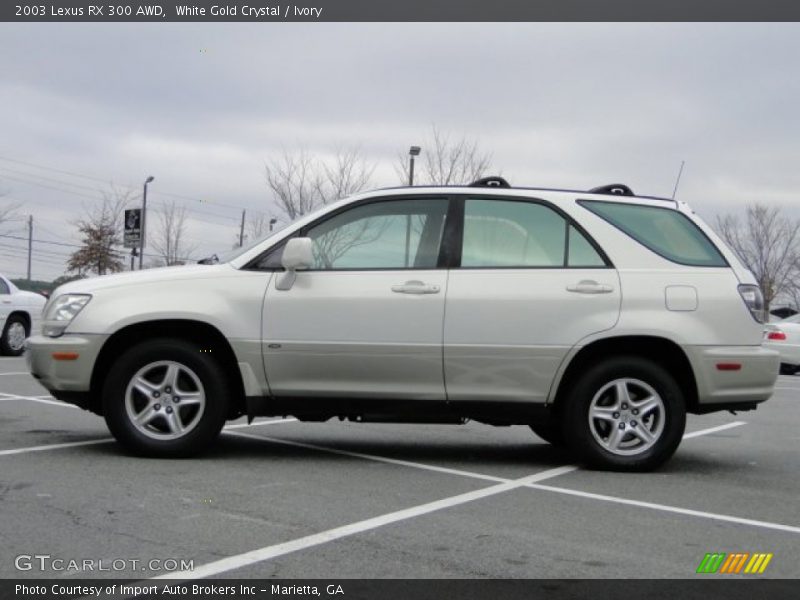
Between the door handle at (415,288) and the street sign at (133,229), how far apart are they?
31669mm

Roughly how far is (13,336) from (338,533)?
14.1 metres

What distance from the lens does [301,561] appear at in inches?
164

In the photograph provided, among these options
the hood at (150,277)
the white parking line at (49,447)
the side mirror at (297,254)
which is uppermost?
the side mirror at (297,254)

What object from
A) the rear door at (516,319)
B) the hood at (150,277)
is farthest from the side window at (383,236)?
the hood at (150,277)

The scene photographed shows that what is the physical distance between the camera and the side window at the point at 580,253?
6695mm

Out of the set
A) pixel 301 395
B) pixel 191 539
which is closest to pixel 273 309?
pixel 301 395

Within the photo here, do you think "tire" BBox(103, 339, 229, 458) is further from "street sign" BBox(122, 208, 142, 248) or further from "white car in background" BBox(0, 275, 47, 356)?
"street sign" BBox(122, 208, 142, 248)

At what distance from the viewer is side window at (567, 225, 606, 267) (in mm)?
6695

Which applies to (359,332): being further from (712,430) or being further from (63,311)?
(712,430)

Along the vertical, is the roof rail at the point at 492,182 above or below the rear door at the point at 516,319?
above

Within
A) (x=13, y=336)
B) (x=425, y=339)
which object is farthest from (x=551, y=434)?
(x=13, y=336)

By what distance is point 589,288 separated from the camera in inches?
259

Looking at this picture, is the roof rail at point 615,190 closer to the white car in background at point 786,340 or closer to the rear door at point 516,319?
the rear door at point 516,319

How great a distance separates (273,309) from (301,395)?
1.96ft
